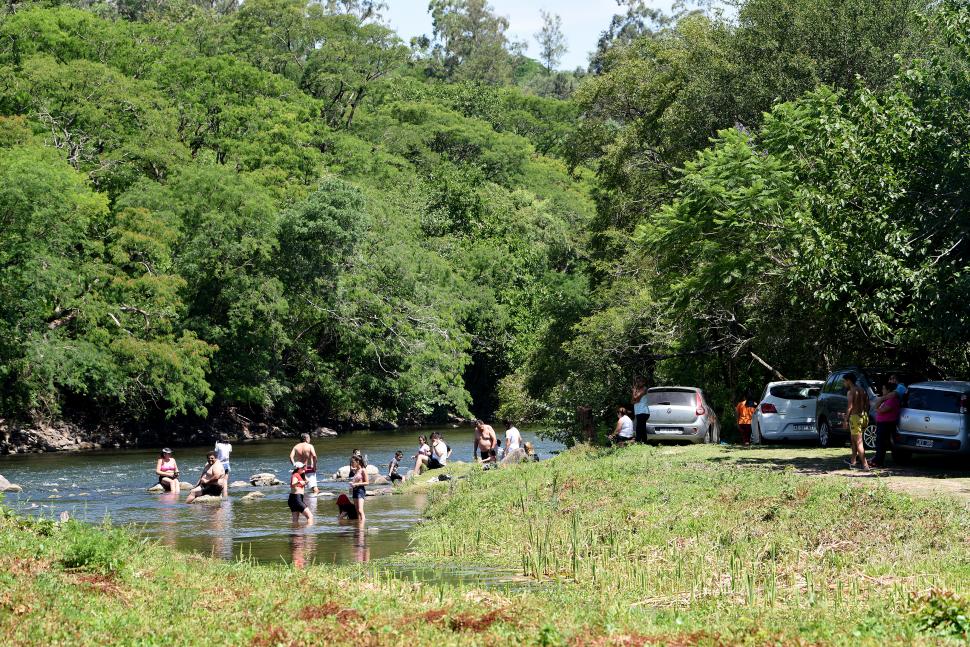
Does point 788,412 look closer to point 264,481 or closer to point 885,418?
point 885,418

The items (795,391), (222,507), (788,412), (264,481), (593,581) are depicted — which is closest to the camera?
(593,581)

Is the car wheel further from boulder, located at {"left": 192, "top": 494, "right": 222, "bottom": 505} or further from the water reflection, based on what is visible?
boulder, located at {"left": 192, "top": 494, "right": 222, "bottom": 505}

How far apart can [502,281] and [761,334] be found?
4133cm

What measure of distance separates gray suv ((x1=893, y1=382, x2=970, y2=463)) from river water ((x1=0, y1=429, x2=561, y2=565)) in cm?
876

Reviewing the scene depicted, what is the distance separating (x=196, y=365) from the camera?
162 ft

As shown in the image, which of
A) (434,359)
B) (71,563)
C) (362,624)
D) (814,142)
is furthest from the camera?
(434,359)

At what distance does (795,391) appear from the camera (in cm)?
2836

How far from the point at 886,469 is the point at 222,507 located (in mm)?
13255

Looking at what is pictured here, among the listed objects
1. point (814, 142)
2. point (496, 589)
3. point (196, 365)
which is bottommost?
→ point (496, 589)

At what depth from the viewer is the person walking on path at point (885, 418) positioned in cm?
2169

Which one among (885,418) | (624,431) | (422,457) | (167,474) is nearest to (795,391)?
(624,431)

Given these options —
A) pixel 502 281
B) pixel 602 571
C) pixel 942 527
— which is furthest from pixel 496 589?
pixel 502 281

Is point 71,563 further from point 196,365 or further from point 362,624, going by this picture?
point 196,365

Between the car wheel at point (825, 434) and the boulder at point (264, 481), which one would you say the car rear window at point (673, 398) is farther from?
the boulder at point (264, 481)
